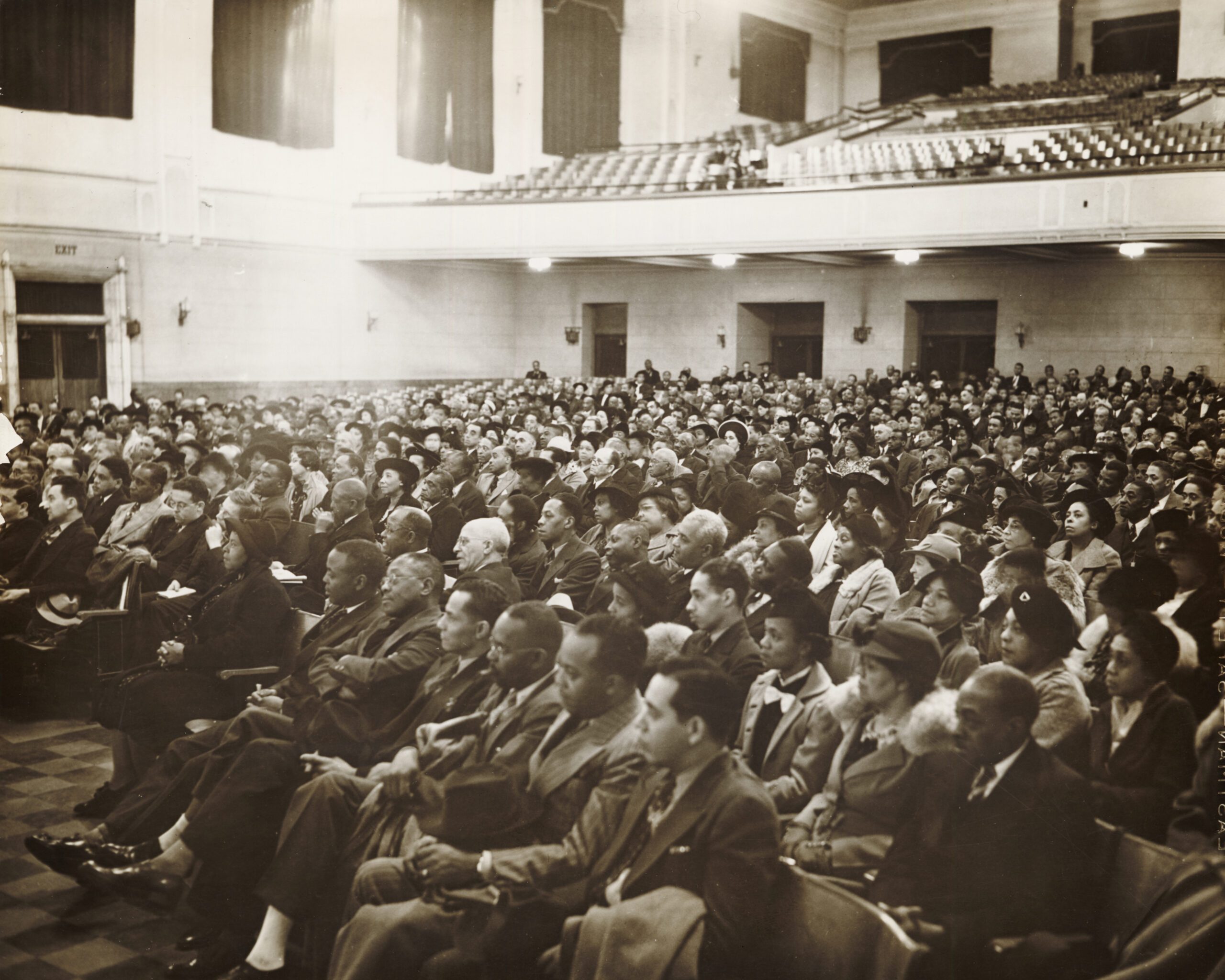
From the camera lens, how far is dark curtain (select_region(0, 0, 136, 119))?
1200cm

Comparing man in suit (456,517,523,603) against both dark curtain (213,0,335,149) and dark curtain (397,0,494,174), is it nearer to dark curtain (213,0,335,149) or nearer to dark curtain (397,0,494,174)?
dark curtain (213,0,335,149)

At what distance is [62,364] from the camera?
14.8m

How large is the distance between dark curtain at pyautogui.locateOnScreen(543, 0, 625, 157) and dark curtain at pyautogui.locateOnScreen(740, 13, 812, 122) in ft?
11.7

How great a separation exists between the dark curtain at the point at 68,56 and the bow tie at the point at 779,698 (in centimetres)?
1144

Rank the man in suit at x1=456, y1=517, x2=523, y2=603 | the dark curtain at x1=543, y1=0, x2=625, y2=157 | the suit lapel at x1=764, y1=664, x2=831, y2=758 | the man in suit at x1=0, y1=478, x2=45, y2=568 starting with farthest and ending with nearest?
the dark curtain at x1=543, y1=0, x2=625, y2=157
the man in suit at x1=0, y1=478, x2=45, y2=568
the man in suit at x1=456, y1=517, x2=523, y2=603
the suit lapel at x1=764, y1=664, x2=831, y2=758

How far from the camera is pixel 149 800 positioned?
4.36 m

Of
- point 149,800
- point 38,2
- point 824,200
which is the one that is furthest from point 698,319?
point 149,800

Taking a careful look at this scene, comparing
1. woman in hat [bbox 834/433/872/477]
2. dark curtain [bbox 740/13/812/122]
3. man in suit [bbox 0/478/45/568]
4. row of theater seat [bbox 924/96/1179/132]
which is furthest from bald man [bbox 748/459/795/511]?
dark curtain [bbox 740/13/812/122]

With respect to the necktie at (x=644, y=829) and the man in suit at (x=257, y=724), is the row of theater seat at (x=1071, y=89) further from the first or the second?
the necktie at (x=644, y=829)

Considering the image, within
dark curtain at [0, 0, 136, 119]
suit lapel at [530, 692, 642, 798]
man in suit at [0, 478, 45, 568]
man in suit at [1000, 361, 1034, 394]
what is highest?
dark curtain at [0, 0, 136, 119]

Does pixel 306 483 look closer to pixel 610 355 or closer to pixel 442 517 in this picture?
pixel 442 517

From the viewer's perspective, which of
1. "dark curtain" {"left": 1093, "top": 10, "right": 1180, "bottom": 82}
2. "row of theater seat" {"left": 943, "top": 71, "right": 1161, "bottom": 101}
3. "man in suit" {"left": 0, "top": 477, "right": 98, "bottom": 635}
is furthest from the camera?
"dark curtain" {"left": 1093, "top": 10, "right": 1180, "bottom": 82}

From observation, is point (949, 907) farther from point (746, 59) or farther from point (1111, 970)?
point (746, 59)

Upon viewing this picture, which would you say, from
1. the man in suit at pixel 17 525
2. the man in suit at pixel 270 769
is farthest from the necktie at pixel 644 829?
the man in suit at pixel 17 525
